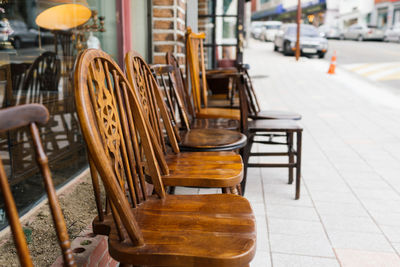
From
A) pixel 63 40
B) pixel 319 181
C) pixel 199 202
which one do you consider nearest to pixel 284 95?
pixel 319 181

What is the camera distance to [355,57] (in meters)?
14.4

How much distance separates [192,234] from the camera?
3.90ft

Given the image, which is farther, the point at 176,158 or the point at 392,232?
the point at 392,232

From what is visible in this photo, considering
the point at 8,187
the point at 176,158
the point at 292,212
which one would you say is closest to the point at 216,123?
the point at 292,212

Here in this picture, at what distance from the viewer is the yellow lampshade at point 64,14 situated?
2662 millimetres

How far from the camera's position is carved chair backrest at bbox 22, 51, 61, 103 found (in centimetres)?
258

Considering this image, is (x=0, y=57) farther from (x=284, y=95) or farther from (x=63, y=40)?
(x=284, y=95)

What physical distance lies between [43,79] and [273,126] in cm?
161

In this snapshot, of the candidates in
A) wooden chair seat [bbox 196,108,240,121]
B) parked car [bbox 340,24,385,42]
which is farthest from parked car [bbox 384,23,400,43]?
wooden chair seat [bbox 196,108,240,121]

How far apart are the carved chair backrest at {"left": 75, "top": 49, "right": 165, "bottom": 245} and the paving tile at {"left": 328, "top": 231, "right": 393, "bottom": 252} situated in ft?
3.74

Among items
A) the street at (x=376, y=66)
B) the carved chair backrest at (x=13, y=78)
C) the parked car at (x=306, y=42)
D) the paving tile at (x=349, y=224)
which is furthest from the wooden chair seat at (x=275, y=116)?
the parked car at (x=306, y=42)

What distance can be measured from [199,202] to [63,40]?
2194 millimetres

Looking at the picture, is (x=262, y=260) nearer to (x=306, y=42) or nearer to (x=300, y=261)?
(x=300, y=261)

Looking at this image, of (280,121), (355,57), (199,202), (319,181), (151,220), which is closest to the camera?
(151,220)
